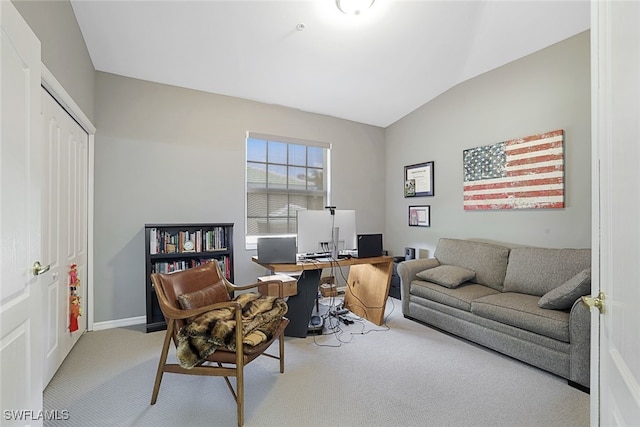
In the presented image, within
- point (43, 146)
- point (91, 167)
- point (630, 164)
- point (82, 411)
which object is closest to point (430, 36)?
point (630, 164)

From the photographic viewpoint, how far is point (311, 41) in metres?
3.02

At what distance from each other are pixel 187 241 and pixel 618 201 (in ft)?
11.5

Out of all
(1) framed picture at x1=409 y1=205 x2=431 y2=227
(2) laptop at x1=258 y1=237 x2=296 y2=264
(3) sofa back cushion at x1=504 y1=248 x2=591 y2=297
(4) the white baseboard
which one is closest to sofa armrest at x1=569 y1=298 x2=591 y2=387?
(3) sofa back cushion at x1=504 y1=248 x2=591 y2=297

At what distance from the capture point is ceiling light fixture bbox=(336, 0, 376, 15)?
254 centimetres

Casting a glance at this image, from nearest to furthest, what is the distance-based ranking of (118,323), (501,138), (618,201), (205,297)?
(618,201) → (205,297) → (118,323) → (501,138)

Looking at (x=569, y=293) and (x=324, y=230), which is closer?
(x=569, y=293)

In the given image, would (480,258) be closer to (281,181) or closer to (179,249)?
(281,181)

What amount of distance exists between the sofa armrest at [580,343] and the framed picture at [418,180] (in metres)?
2.42

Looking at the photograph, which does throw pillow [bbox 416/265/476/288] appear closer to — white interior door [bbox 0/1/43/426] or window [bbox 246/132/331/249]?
window [bbox 246/132/331/249]

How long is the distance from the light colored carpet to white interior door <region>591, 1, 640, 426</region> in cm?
114

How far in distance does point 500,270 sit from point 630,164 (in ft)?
9.58

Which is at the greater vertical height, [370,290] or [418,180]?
[418,180]

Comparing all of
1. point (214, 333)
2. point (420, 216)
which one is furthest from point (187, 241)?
point (420, 216)

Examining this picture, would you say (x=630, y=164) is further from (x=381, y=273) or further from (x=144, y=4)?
(x=144, y=4)
